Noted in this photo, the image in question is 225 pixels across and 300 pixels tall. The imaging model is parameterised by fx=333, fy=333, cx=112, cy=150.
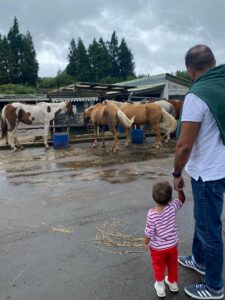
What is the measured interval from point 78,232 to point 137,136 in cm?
944

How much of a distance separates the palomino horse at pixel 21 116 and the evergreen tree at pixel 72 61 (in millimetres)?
72138

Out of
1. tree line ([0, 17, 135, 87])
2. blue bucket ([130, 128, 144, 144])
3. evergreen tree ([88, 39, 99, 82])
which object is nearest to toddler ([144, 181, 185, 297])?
blue bucket ([130, 128, 144, 144])

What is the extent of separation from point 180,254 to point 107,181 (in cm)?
368

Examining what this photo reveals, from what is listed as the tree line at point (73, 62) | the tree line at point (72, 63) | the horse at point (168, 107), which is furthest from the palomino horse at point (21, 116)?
the tree line at point (73, 62)

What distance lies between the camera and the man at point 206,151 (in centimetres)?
248

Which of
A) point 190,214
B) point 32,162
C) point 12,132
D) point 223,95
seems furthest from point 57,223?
point 12,132

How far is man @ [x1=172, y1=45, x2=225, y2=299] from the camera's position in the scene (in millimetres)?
2484

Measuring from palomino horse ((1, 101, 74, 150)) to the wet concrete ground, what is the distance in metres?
4.14

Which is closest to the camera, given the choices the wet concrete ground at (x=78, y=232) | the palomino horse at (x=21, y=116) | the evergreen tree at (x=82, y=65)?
the wet concrete ground at (x=78, y=232)

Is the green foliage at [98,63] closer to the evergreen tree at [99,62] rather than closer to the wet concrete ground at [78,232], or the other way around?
the evergreen tree at [99,62]

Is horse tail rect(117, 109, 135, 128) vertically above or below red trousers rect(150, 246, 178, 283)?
above

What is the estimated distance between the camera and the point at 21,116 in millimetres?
12617

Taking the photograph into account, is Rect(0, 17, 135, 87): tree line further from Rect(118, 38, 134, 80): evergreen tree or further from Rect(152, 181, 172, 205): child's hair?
Rect(152, 181, 172, 205): child's hair

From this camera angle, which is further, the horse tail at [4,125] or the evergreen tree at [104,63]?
the evergreen tree at [104,63]
